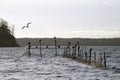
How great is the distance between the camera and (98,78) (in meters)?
48.8

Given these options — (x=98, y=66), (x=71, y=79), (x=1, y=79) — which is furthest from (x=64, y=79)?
(x=98, y=66)

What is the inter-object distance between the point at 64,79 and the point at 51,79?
1534mm

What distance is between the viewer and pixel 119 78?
4812cm

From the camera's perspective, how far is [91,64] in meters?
71.7

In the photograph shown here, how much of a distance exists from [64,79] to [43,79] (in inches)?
97.7

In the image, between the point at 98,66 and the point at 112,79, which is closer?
the point at 112,79

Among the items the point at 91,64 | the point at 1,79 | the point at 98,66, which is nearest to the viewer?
the point at 1,79

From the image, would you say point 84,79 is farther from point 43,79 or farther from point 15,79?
point 15,79

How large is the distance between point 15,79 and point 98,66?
73.5 feet

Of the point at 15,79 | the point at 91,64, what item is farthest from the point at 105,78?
the point at 91,64

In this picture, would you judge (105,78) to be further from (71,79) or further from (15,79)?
(15,79)

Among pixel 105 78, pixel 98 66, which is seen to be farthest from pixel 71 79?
pixel 98 66

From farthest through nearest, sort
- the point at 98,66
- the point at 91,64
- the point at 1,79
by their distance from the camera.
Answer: the point at 91,64 < the point at 98,66 < the point at 1,79

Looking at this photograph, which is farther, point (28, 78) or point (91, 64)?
point (91, 64)
